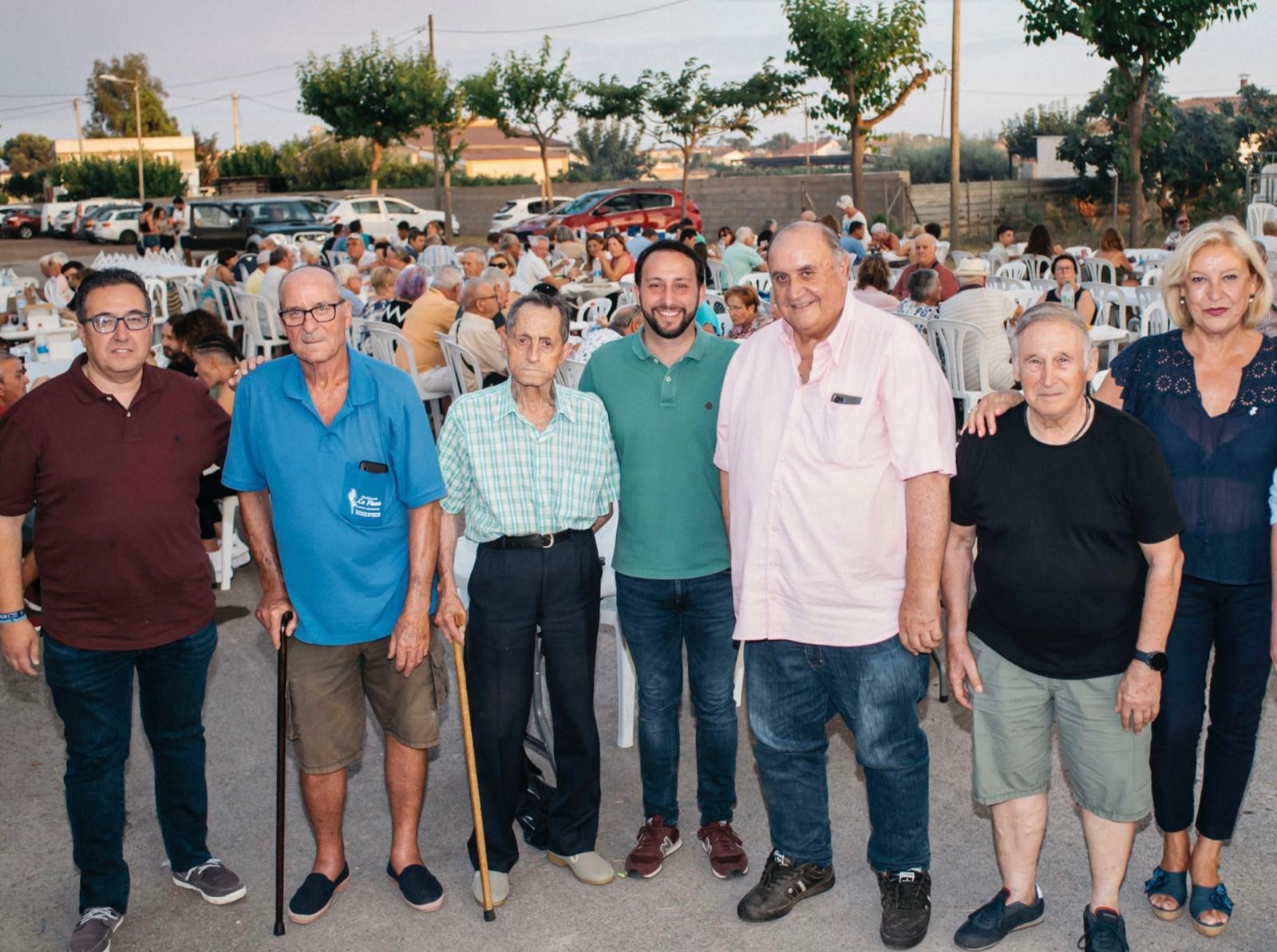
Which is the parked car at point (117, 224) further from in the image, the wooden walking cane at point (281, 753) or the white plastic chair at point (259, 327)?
the wooden walking cane at point (281, 753)

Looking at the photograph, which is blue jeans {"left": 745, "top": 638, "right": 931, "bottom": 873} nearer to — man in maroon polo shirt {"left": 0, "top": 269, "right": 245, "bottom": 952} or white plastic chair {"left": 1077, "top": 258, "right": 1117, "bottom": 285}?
man in maroon polo shirt {"left": 0, "top": 269, "right": 245, "bottom": 952}

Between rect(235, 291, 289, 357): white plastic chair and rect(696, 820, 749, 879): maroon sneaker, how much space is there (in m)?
9.63

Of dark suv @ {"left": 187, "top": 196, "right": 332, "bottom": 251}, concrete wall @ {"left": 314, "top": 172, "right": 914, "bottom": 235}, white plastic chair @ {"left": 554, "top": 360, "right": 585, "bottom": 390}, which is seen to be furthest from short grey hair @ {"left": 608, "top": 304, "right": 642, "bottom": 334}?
dark suv @ {"left": 187, "top": 196, "right": 332, "bottom": 251}

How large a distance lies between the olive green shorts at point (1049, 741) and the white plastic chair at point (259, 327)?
10319mm

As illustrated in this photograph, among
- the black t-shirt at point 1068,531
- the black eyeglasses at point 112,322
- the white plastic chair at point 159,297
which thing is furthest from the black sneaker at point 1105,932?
the white plastic chair at point 159,297

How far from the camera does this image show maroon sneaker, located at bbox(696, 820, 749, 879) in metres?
3.79

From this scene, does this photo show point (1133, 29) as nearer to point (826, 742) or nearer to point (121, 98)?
point (826, 742)

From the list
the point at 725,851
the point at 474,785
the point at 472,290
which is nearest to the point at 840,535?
the point at 725,851

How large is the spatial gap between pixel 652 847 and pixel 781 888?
1.45 ft

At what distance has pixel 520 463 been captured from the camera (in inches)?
140

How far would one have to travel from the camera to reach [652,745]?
3.89m

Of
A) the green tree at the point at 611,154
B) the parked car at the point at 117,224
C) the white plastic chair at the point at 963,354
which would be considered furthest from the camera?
the green tree at the point at 611,154

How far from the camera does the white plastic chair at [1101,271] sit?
12664mm

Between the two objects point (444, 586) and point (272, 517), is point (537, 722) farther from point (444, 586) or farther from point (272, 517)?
point (272, 517)
